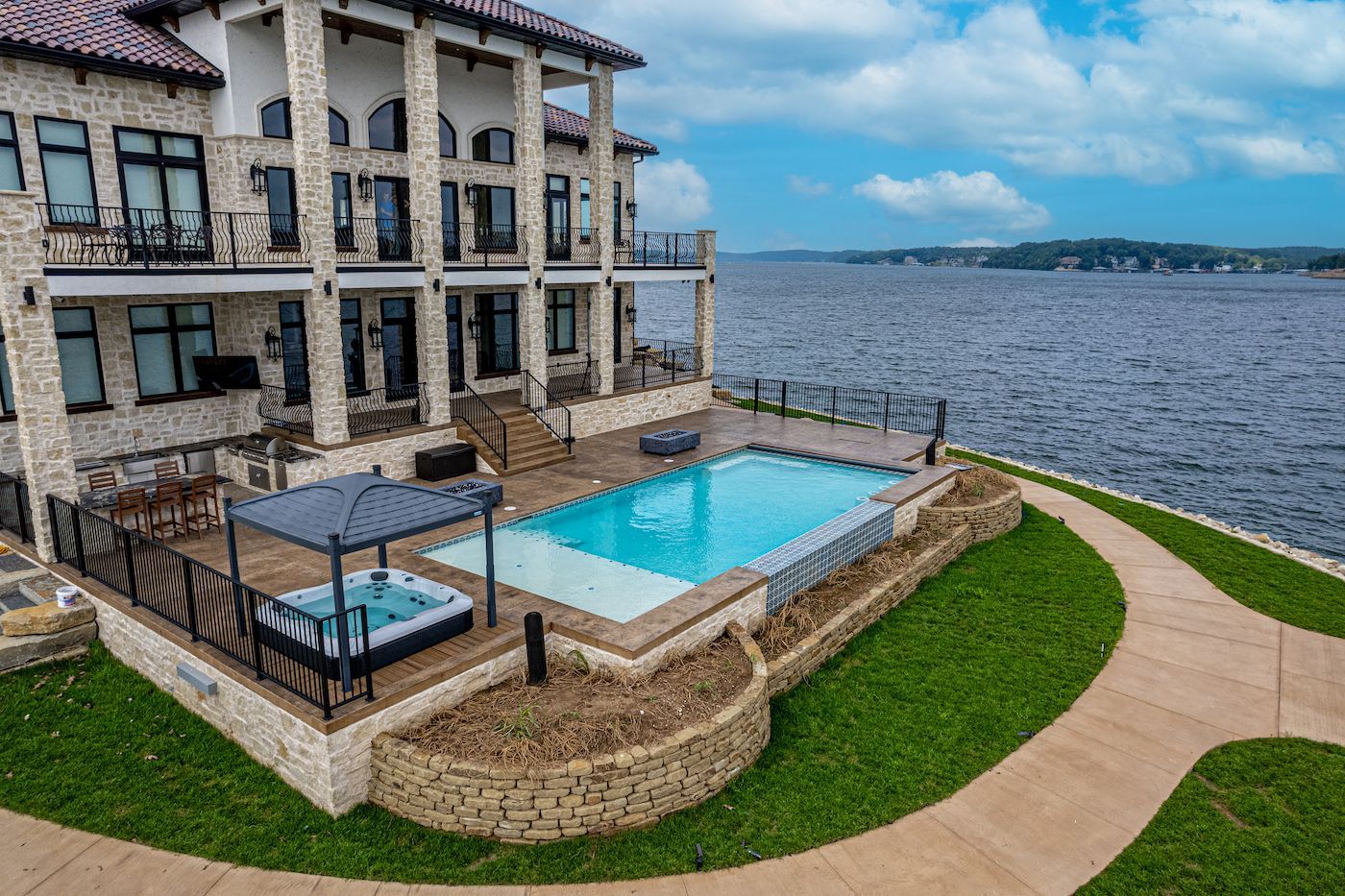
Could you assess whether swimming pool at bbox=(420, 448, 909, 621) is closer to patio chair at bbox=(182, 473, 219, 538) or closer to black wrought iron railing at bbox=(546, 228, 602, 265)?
patio chair at bbox=(182, 473, 219, 538)

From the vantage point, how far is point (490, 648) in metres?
10.3

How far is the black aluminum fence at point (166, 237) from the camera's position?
1492cm

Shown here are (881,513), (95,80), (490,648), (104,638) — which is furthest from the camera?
(881,513)

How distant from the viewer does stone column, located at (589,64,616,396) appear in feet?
74.0

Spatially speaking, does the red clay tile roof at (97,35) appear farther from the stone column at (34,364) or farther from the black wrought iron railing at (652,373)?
the black wrought iron railing at (652,373)

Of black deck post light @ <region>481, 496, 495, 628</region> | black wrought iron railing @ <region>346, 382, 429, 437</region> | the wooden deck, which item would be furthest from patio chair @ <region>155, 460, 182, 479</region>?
black deck post light @ <region>481, 496, 495, 628</region>

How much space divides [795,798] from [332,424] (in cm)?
1205

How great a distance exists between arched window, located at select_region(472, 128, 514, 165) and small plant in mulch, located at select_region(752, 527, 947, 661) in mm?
15054

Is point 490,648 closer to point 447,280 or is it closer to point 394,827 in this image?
point 394,827

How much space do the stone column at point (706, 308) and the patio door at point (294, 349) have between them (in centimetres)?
1237

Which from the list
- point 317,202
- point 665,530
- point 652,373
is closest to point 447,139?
point 317,202

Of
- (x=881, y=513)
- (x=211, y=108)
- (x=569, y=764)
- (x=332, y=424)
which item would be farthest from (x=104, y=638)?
(x=881, y=513)

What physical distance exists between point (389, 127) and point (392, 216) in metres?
2.13

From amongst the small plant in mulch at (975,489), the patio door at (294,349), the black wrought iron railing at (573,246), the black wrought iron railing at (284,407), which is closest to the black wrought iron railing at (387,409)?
the black wrought iron railing at (284,407)
